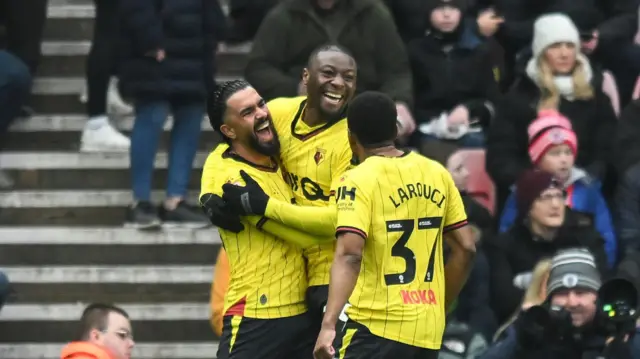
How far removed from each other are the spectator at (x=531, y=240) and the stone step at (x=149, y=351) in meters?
1.86

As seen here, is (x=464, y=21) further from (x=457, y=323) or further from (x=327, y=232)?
(x=327, y=232)

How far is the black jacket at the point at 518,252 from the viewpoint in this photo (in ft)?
34.6

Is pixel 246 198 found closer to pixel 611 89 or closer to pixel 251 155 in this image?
pixel 251 155

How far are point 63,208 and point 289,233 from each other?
3872 mm

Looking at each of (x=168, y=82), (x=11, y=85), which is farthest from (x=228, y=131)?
(x=11, y=85)

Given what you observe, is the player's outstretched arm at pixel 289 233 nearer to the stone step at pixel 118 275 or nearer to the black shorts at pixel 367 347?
the black shorts at pixel 367 347

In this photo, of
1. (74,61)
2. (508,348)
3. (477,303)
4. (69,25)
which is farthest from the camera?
(69,25)

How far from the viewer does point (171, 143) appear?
11.7 metres

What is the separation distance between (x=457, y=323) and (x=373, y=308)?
2.30 meters

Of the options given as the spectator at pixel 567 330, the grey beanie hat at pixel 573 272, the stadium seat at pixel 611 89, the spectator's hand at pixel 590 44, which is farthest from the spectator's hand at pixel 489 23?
the spectator at pixel 567 330

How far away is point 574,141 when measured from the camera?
11.1 m

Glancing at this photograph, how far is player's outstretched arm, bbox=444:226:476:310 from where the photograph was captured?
27.7ft

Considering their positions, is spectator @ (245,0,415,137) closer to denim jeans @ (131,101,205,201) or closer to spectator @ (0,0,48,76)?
denim jeans @ (131,101,205,201)

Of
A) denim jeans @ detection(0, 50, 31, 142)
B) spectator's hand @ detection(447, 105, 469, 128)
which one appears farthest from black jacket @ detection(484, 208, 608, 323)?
denim jeans @ detection(0, 50, 31, 142)
